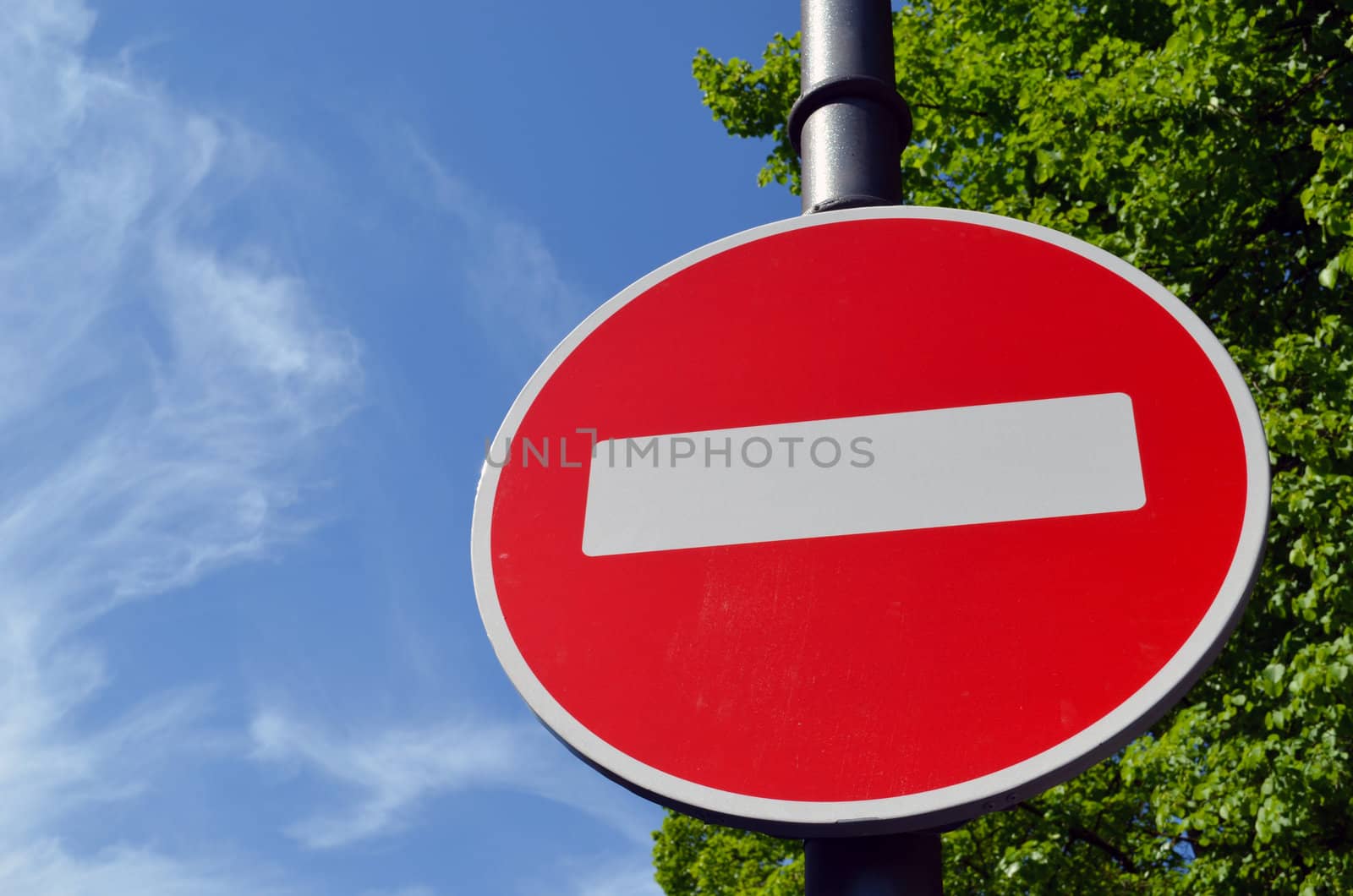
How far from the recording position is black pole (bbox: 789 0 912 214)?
1.68 meters

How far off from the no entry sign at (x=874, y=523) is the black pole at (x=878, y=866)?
1.5 inches

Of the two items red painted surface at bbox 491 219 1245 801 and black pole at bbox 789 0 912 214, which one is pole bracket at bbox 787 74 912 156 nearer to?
black pole at bbox 789 0 912 214

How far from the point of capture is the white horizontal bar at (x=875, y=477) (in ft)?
4.50

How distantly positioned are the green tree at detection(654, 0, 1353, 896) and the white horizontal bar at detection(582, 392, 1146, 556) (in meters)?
4.14

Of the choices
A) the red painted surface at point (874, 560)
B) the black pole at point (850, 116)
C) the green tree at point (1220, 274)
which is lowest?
the red painted surface at point (874, 560)

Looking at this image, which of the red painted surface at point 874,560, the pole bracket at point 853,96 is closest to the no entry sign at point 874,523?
the red painted surface at point 874,560

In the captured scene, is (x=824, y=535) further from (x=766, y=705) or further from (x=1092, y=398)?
(x=1092, y=398)

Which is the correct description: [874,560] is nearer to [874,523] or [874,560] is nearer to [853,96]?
[874,523]

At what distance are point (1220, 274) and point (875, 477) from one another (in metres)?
6.08

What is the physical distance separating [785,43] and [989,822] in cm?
598

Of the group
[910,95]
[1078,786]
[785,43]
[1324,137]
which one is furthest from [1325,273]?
[785,43]

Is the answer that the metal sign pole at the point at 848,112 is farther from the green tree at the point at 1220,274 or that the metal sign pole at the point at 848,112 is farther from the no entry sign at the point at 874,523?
the green tree at the point at 1220,274

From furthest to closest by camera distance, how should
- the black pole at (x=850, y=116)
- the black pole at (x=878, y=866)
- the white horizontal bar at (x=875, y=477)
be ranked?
the black pole at (x=850, y=116) < the white horizontal bar at (x=875, y=477) < the black pole at (x=878, y=866)

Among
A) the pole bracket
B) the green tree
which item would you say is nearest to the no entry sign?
the pole bracket
